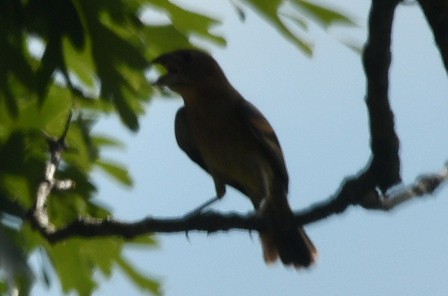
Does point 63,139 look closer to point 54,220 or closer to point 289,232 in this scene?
point 54,220

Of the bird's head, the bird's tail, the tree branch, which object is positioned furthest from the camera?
the bird's tail

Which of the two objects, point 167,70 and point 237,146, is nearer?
point 167,70

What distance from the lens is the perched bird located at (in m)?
4.62

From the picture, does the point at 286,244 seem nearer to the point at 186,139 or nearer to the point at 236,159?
the point at 236,159

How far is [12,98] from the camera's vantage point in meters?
3.51

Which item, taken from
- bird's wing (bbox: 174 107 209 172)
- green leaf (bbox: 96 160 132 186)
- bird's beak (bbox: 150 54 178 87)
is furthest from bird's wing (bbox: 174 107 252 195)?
green leaf (bbox: 96 160 132 186)

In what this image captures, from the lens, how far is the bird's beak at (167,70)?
157 inches

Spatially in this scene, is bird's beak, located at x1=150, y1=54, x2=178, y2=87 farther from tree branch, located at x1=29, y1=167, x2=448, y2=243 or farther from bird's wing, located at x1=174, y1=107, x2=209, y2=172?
tree branch, located at x1=29, y1=167, x2=448, y2=243

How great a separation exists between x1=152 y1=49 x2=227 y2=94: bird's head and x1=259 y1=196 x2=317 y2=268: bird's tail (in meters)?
0.63

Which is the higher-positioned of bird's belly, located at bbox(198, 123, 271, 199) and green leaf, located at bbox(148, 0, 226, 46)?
green leaf, located at bbox(148, 0, 226, 46)

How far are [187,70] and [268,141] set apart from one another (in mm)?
450

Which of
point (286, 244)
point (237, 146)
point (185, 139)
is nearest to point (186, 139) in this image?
point (185, 139)

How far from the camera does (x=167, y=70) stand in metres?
4.22

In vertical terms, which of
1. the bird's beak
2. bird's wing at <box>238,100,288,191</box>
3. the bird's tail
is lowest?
the bird's tail
